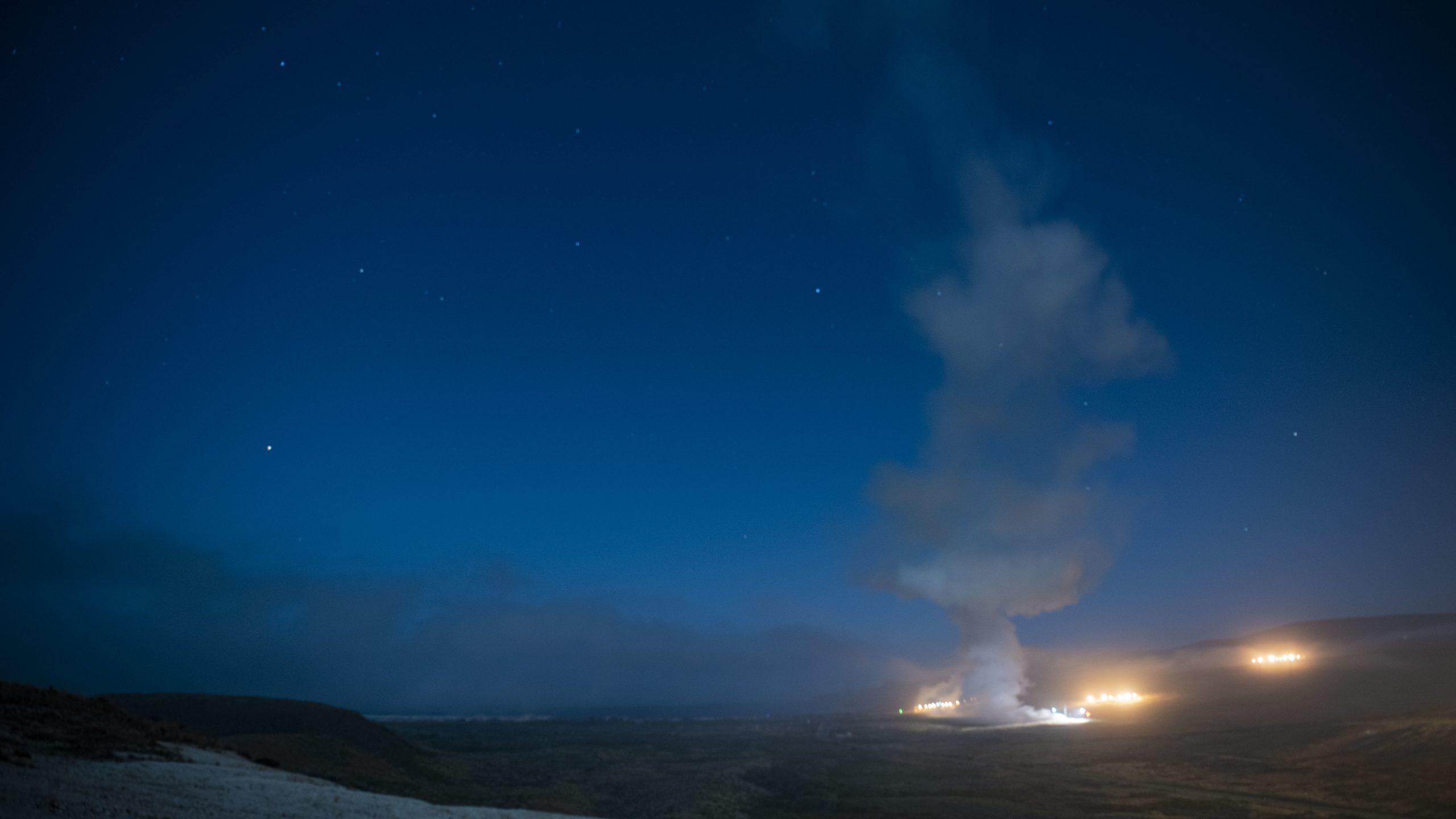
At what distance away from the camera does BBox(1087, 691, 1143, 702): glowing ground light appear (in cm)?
10596

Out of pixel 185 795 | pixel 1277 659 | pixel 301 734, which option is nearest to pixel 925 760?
pixel 301 734

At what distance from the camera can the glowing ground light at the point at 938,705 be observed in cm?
11775

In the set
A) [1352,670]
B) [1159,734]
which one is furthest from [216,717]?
[1352,670]

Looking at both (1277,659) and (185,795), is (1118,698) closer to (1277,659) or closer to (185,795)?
(1277,659)

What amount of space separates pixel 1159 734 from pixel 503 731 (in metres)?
79.1

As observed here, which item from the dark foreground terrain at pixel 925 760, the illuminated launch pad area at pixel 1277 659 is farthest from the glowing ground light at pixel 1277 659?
the dark foreground terrain at pixel 925 760

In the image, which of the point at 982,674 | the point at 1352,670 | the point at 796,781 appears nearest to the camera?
the point at 796,781

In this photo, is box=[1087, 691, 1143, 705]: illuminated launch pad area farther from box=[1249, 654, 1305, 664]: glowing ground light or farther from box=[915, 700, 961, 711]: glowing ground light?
box=[1249, 654, 1305, 664]: glowing ground light

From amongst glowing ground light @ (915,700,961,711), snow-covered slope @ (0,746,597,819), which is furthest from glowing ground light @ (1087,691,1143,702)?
snow-covered slope @ (0,746,597,819)

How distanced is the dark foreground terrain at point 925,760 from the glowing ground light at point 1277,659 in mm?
47534

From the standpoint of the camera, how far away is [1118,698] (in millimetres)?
110938

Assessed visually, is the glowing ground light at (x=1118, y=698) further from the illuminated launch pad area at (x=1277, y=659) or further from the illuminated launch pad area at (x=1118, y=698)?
the illuminated launch pad area at (x=1277, y=659)

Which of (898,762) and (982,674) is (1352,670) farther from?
(898,762)

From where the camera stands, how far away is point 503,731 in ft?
326
